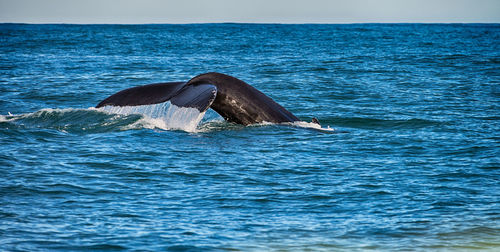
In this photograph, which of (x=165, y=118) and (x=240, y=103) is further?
(x=165, y=118)

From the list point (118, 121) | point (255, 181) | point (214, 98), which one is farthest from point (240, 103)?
point (255, 181)

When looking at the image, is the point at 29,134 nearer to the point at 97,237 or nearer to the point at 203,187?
the point at 203,187

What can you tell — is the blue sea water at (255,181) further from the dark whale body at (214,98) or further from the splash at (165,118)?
the dark whale body at (214,98)

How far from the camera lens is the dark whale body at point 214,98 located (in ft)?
32.5

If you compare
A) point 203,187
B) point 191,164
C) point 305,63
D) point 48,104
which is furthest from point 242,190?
point 305,63

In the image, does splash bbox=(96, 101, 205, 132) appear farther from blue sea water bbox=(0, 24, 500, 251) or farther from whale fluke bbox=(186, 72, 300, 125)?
whale fluke bbox=(186, 72, 300, 125)

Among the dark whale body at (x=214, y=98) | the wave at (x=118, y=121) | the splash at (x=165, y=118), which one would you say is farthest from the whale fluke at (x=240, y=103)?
the splash at (x=165, y=118)

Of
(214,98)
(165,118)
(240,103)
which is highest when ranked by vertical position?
(214,98)

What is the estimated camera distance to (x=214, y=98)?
954 cm

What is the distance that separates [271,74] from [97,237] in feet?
68.9

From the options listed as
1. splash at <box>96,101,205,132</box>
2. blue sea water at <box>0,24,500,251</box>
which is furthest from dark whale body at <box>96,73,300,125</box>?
blue sea water at <box>0,24,500,251</box>

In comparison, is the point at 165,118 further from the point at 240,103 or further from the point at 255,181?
the point at 255,181

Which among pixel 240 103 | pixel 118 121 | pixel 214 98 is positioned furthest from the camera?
pixel 118 121

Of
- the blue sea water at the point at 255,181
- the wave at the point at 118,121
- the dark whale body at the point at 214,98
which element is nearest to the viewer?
the blue sea water at the point at 255,181
